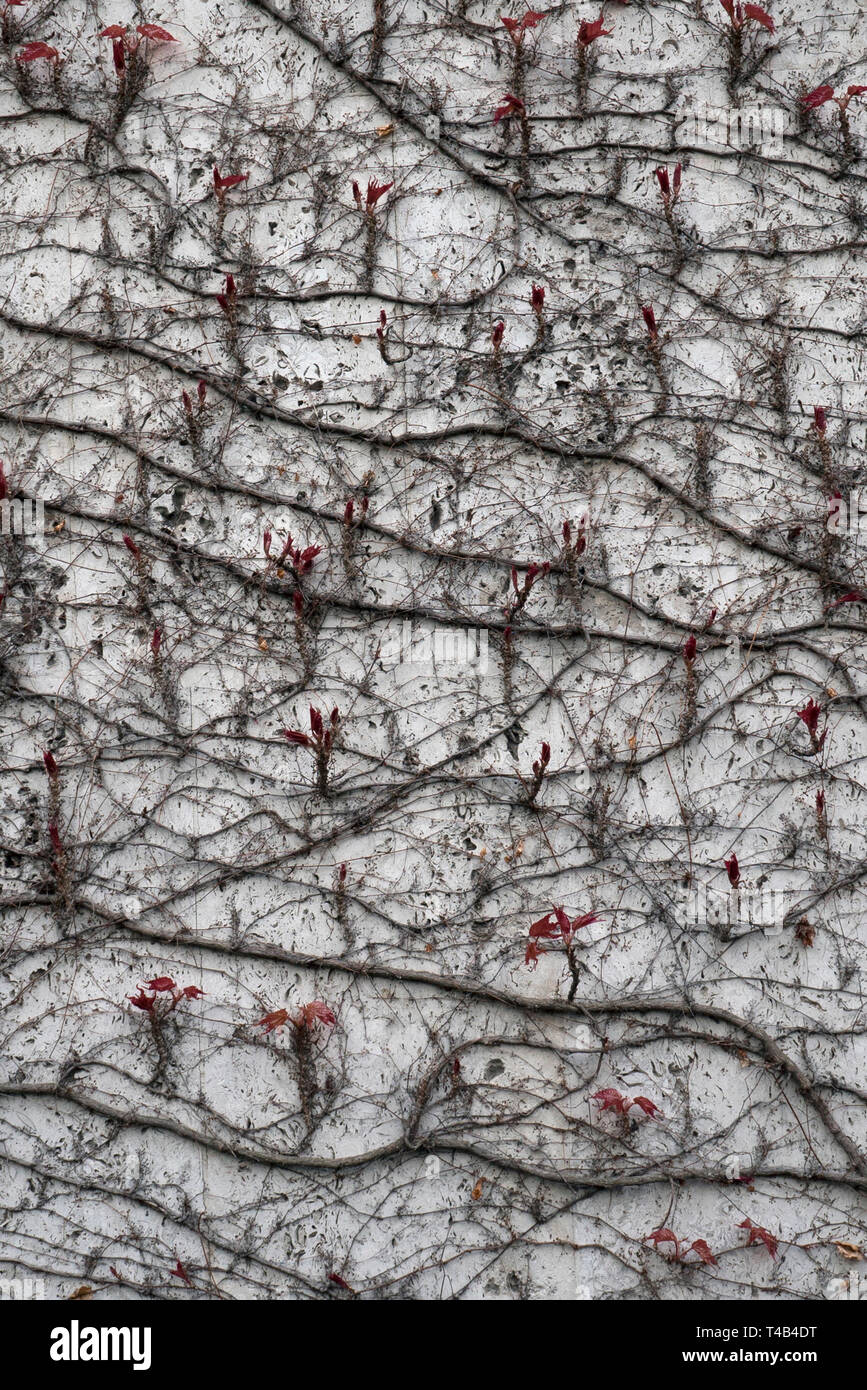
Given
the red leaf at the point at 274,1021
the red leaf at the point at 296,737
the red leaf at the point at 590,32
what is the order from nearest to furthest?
the red leaf at the point at 274,1021
the red leaf at the point at 296,737
the red leaf at the point at 590,32

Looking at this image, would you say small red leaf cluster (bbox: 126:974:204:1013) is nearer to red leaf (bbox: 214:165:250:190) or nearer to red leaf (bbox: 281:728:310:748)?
red leaf (bbox: 281:728:310:748)

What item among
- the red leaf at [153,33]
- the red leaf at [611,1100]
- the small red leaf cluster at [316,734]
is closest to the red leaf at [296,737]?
the small red leaf cluster at [316,734]

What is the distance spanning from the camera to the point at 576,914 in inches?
149

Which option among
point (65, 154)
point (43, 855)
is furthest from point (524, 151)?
point (43, 855)

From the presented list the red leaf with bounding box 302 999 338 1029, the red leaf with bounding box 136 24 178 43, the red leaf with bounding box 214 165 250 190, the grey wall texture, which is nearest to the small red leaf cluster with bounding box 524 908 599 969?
the grey wall texture

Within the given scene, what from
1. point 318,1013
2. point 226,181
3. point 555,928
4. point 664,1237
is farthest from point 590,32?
point 664,1237

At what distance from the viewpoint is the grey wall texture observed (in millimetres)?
3637

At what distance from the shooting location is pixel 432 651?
391cm

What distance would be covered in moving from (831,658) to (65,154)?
2815mm

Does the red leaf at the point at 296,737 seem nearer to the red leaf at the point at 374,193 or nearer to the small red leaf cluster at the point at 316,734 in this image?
the small red leaf cluster at the point at 316,734

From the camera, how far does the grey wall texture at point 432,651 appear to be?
3.64m

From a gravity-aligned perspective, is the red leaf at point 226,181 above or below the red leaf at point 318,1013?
above

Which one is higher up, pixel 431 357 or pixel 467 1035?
pixel 431 357

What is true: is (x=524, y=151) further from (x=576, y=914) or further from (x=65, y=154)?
(x=576, y=914)
